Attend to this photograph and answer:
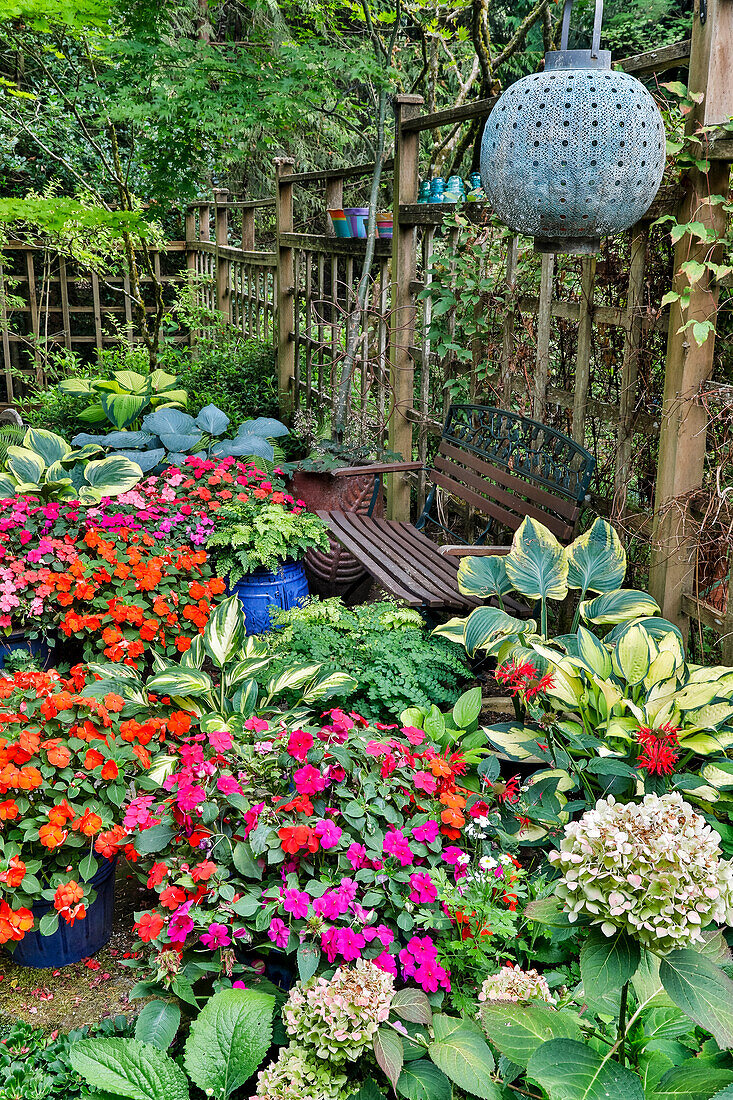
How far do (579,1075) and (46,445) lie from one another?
12.2ft

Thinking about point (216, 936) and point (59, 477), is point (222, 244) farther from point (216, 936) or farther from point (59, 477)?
point (216, 936)

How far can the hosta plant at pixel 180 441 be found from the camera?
4.35 metres

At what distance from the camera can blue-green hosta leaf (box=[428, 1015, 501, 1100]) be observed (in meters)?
1.50

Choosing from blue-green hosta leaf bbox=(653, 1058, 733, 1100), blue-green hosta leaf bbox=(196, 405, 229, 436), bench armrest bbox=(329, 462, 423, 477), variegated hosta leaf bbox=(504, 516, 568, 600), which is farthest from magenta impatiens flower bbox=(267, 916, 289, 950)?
blue-green hosta leaf bbox=(196, 405, 229, 436)

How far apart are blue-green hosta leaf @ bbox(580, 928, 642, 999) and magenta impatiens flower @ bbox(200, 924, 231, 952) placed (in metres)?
0.83

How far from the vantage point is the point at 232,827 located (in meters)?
1.98

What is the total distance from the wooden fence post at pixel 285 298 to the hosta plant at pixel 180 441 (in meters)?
1.70

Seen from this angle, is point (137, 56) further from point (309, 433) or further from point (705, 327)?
point (705, 327)

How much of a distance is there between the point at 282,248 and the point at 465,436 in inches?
121

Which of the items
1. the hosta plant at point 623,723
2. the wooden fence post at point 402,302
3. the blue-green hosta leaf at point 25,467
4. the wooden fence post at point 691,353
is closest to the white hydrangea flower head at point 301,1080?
the hosta plant at point 623,723

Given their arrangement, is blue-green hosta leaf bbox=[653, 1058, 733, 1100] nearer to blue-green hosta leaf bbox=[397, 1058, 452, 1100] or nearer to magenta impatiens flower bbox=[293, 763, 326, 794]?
blue-green hosta leaf bbox=[397, 1058, 452, 1100]

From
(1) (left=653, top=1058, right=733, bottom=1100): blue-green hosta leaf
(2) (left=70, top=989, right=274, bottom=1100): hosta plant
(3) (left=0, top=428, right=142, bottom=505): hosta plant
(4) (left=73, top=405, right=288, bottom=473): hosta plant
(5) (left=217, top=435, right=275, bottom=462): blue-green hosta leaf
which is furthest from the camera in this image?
(5) (left=217, top=435, right=275, bottom=462): blue-green hosta leaf

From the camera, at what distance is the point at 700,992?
1.16 m

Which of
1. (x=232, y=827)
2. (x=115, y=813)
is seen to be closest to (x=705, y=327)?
(x=232, y=827)
